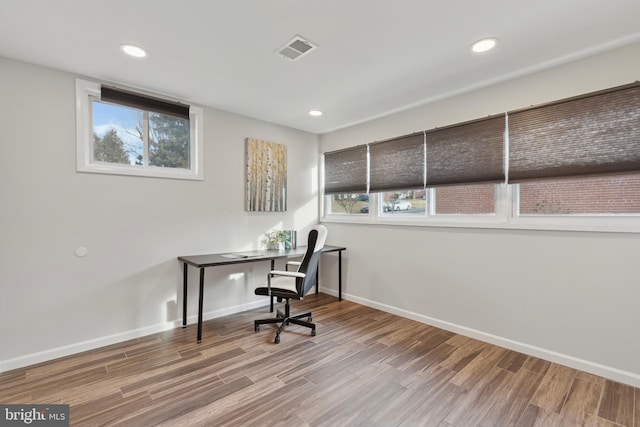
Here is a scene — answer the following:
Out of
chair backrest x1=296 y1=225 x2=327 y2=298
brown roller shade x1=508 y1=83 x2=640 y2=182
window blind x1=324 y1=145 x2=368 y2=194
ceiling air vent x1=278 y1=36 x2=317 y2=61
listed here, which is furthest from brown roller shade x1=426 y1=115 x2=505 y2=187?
ceiling air vent x1=278 y1=36 x2=317 y2=61

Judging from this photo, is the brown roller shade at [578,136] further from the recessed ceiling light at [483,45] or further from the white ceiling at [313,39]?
the recessed ceiling light at [483,45]

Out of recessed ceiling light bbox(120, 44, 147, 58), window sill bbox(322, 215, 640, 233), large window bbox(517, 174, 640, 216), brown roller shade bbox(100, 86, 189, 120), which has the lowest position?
window sill bbox(322, 215, 640, 233)

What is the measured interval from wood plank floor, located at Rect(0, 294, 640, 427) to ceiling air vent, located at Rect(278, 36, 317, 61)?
8.24 ft

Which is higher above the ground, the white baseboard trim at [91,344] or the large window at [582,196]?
the large window at [582,196]

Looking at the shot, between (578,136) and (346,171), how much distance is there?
8.38 feet

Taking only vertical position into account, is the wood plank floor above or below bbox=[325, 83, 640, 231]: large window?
below

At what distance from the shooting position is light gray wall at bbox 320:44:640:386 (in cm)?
223

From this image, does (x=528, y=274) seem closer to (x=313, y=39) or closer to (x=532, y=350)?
(x=532, y=350)

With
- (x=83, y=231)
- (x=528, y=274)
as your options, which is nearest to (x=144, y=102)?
(x=83, y=231)

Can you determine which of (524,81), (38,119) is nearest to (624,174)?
(524,81)

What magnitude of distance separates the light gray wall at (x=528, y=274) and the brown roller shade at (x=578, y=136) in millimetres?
115

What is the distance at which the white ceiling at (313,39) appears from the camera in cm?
180

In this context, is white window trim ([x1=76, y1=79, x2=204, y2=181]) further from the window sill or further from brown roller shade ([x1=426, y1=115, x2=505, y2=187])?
brown roller shade ([x1=426, y1=115, x2=505, y2=187])

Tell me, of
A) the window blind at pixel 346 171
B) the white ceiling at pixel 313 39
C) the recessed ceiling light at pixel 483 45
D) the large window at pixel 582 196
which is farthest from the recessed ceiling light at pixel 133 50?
the large window at pixel 582 196
